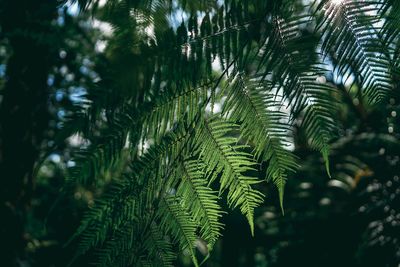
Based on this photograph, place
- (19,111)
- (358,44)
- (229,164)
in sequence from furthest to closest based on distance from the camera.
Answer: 1. (19,111)
2. (229,164)
3. (358,44)

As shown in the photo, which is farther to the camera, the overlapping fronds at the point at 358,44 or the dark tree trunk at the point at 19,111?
the dark tree trunk at the point at 19,111

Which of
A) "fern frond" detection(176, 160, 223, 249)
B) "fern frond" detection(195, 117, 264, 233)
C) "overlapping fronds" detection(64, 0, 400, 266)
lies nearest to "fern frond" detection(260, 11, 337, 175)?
"overlapping fronds" detection(64, 0, 400, 266)

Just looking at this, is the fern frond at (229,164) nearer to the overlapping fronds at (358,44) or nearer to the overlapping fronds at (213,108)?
the overlapping fronds at (213,108)

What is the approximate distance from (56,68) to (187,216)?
A: 339cm

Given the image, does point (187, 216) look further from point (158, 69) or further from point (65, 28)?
point (65, 28)

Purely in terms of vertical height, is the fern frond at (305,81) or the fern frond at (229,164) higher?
the fern frond at (305,81)

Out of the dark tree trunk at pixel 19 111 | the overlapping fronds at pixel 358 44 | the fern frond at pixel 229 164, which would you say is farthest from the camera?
the dark tree trunk at pixel 19 111

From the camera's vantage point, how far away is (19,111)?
101 inches

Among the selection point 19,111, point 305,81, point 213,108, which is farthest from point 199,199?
point 19,111

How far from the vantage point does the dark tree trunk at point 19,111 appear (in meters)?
2.40

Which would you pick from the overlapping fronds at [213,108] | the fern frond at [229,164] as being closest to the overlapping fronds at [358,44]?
the overlapping fronds at [213,108]

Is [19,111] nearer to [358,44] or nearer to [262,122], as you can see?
[262,122]

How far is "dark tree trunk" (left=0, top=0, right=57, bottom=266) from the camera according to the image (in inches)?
94.7

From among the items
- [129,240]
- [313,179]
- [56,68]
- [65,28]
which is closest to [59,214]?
[56,68]
